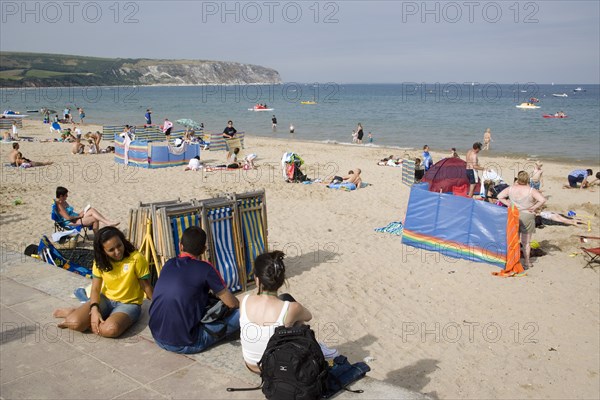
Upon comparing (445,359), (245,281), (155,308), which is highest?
(155,308)

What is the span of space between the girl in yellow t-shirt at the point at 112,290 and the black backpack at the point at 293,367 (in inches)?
69.4

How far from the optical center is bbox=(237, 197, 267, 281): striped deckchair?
6.66 m

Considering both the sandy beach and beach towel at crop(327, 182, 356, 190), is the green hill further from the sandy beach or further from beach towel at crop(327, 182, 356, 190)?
beach towel at crop(327, 182, 356, 190)

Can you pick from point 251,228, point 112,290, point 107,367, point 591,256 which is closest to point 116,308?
point 112,290

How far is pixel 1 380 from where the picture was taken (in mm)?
3742

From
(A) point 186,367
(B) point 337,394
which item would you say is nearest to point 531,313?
(B) point 337,394

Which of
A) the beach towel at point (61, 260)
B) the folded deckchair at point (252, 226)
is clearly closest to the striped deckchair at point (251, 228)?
the folded deckchair at point (252, 226)

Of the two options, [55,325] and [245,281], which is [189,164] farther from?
[55,325]

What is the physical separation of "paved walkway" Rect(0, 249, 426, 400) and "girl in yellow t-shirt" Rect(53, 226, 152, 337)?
12 centimetres

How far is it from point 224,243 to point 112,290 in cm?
194

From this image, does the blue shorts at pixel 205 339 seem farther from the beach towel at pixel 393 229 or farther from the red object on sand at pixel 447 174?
the red object on sand at pixel 447 174

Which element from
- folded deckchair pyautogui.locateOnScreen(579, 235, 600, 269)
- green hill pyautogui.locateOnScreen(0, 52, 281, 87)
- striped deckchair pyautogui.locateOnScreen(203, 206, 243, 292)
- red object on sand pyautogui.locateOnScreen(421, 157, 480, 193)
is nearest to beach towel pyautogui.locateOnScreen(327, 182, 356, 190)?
red object on sand pyautogui.locateOnScreen(421, 157, 480, 193)

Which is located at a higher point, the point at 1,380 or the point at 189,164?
the point at 189,164

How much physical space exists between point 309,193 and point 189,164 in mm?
4918
